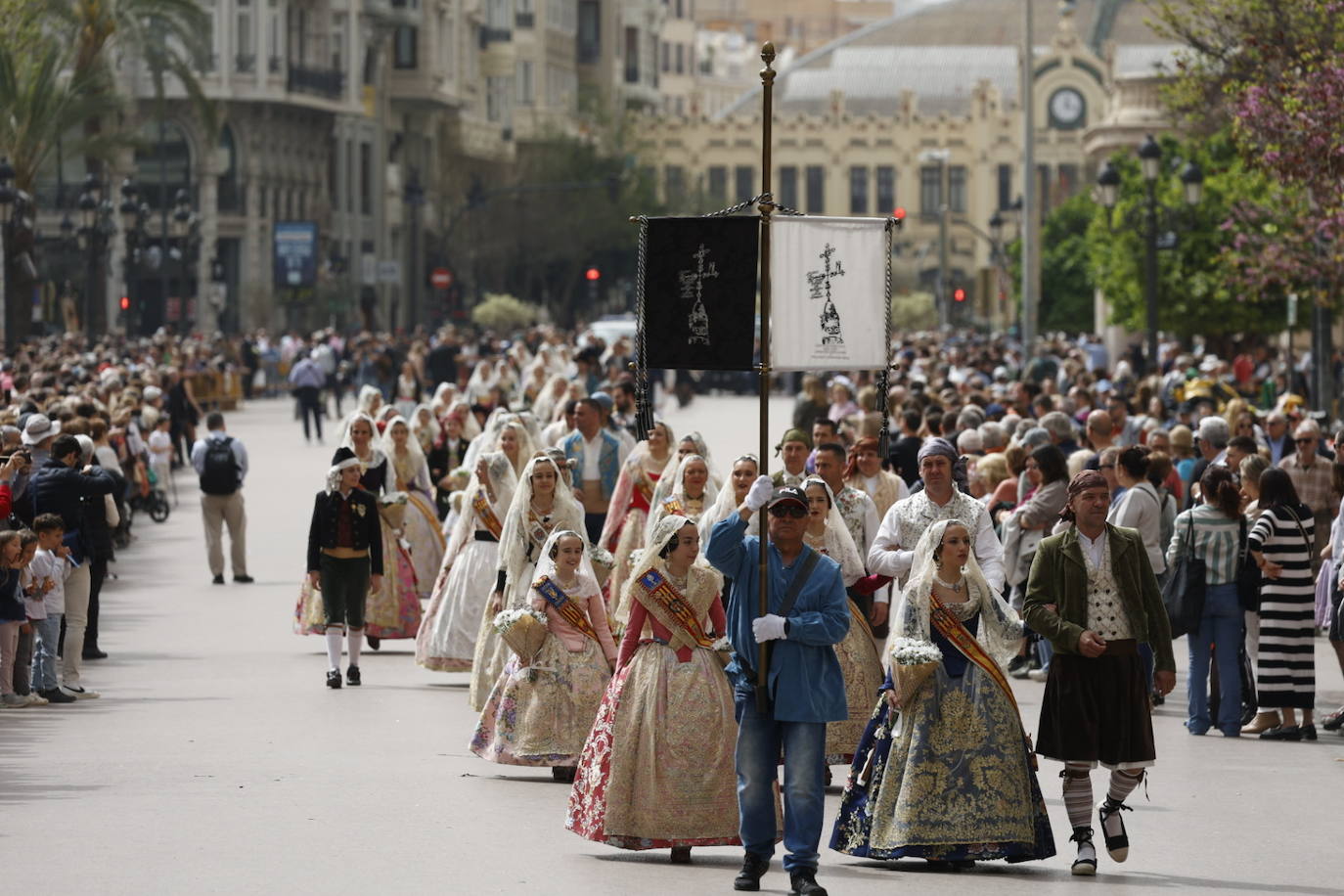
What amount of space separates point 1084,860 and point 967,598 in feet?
3.53

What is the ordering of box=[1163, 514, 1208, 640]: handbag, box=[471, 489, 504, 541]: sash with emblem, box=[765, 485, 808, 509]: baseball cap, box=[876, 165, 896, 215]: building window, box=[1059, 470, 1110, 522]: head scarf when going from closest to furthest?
1. box=[765, 485, 808, 509]: baseball cap
2. box=[1059, 470, 1110, 522]: head scarf
3. box=[1163, 514, 1208, 640]: handbag
4. box=[471, 489, 504, 541]: sash with emblem
5. box=[876, 165, 896, 215]: building window

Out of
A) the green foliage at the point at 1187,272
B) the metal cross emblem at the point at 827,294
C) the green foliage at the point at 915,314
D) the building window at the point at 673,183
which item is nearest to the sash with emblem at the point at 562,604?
the metal cross emblem at the point at 827,294

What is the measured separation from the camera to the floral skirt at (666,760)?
1063cm

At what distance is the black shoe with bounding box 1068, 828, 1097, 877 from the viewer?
34.6 feet

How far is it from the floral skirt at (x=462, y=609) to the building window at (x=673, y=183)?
304 feet

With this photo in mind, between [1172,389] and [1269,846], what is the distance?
21.3 meters

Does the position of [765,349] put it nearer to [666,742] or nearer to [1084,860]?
[666,742]

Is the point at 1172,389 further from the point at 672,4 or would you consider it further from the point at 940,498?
the point at 672,4

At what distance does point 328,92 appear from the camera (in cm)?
8075

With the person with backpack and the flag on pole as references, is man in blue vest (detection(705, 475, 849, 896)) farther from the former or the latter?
the person with backpack

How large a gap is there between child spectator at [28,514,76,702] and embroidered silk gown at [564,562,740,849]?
19.8 feet

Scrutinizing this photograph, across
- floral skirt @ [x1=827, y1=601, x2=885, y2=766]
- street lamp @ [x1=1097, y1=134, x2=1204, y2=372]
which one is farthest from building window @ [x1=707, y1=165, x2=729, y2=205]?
floral skirt @ [x1=827, y1=601, x2=885, y2=766]

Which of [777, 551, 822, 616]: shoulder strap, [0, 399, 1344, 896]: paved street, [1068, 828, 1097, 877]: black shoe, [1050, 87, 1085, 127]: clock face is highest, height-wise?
[1050, 87, 1085, 127]: clock face

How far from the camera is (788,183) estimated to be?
145 m
